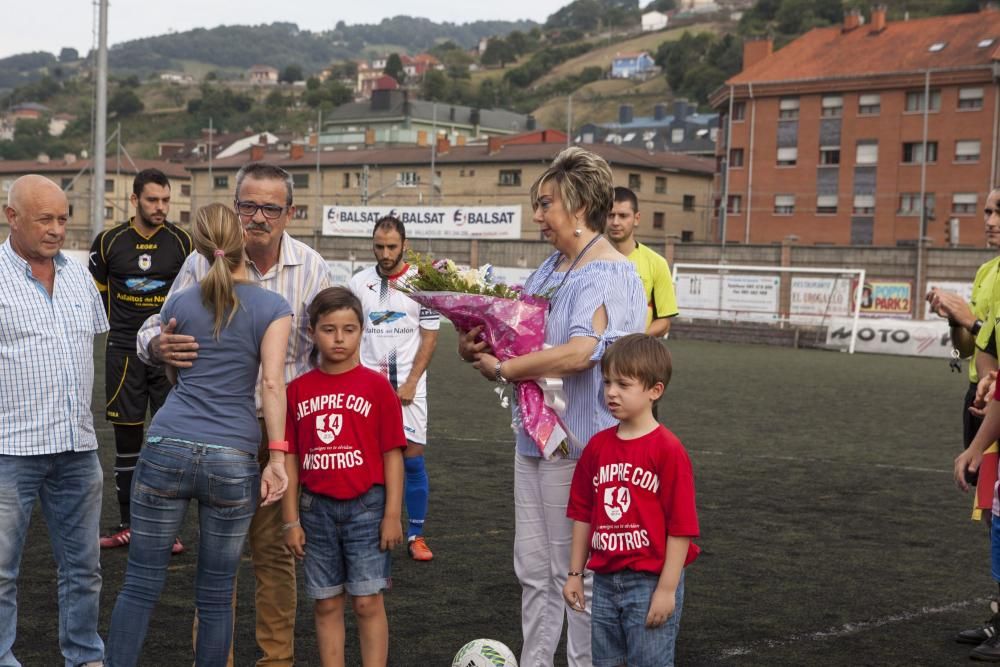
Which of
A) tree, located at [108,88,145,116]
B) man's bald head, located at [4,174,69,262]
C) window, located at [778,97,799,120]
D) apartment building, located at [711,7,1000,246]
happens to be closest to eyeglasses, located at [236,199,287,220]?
man's bald head, located at [4,174,69,262]

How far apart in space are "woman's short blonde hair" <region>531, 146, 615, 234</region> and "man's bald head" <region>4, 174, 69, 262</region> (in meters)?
1.92

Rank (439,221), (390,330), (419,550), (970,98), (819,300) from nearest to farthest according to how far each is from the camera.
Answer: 1. (419,550)
2. (390,330)
3. (819,300)
4. (439,221)
5. (970,98)

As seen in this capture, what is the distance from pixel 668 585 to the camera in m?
3.80

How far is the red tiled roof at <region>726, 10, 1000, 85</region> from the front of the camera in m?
54.9

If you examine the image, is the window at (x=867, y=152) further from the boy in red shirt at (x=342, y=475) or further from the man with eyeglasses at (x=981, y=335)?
the boy in red shirt at (x=342, y=475)

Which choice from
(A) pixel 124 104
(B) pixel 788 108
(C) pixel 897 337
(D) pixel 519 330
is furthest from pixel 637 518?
(A) pixel 124 104

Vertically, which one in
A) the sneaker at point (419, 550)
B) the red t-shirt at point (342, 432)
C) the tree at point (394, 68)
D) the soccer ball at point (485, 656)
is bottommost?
the sneaker at point (419, 550)

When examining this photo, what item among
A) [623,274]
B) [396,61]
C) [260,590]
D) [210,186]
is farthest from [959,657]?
[396,61]

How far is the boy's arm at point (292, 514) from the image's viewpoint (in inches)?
172

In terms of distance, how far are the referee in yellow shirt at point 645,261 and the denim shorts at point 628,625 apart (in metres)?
3.78

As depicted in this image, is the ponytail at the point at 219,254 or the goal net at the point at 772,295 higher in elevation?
the ponytail at the point at 219,254

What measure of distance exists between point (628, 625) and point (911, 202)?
5584 centimetres

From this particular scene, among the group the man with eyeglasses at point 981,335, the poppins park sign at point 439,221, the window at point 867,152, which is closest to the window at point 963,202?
the window at point 867,152

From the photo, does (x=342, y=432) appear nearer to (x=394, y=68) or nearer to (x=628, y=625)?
(x=628, y=625)
